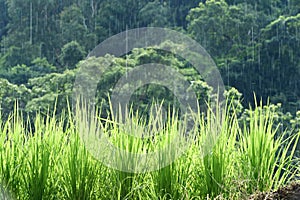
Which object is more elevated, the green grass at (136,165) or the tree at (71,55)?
the green grass at (136,165)

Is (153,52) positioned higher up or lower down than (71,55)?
higher up

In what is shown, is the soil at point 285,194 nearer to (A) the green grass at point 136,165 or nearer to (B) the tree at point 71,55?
(A) the green grass at point 136,165

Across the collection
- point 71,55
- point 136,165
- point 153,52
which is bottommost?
point 71,55

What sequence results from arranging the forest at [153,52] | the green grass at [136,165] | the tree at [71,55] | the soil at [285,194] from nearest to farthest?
the soil at [285,194]
the green grass at [136,165]
the forest at [153,52]
the tree at [71,55]

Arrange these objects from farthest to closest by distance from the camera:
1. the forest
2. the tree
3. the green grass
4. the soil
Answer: the tree → the forest → the green grass → the soil

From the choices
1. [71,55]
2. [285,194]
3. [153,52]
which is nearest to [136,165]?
[285,194]

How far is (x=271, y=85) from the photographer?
17.5 m

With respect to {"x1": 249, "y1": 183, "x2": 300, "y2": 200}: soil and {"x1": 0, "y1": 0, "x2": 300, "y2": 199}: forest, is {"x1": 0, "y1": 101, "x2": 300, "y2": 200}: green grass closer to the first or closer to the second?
{"x1": 249, "y1": 183, "x2": 300, "y2": 200}: soil

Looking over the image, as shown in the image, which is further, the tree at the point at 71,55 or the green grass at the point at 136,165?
the tree at the point at 71,55

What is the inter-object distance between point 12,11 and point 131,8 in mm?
4589

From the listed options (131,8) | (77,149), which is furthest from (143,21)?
(77,149)

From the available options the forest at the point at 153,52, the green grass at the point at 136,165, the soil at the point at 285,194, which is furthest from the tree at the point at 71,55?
the soil at the point at 285,194

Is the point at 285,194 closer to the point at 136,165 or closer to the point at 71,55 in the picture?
the point at 136,165

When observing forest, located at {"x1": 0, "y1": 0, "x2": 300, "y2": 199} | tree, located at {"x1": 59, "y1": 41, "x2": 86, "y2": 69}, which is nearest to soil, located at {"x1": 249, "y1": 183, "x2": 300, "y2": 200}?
forest, located at {"x1": 0, "y1": 0, "x2": 300, "y2": 199}
